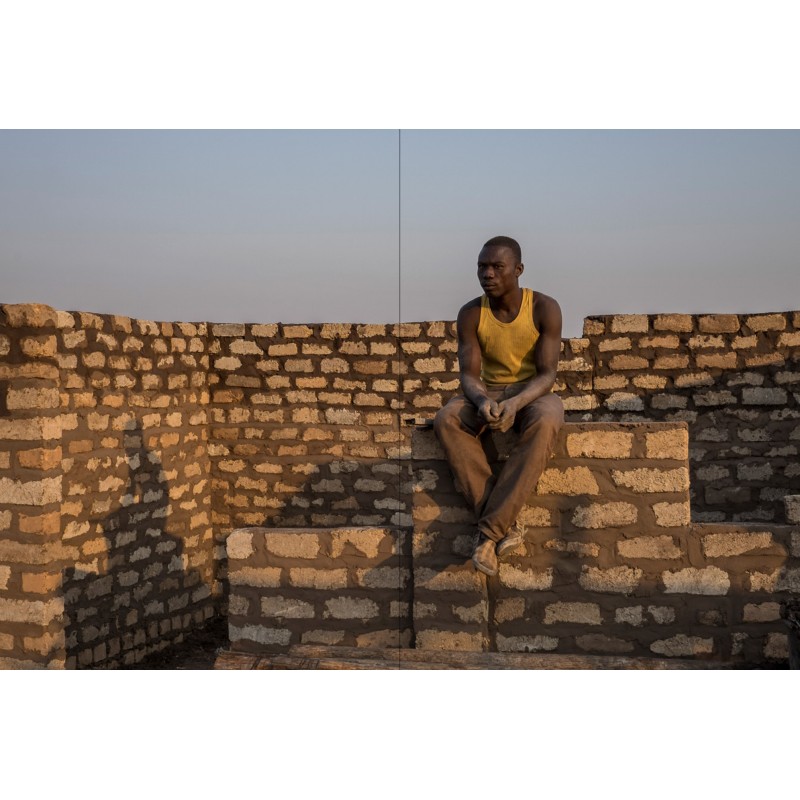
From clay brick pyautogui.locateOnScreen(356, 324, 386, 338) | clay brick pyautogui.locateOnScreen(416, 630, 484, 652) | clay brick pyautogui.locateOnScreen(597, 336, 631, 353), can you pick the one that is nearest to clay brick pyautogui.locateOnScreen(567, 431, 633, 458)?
clay brick pyautogui.locateOnScreen(416, 630, 484, 652)

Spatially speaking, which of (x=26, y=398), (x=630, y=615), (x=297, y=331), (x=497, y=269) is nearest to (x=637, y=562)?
(x=630, y=615)


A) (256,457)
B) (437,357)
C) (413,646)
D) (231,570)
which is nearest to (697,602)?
(413,646)

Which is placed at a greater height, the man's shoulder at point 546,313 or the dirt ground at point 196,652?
the man's shoulder at point 546,313

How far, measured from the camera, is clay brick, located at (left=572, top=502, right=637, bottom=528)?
4.67m

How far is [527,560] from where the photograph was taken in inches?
→ 186

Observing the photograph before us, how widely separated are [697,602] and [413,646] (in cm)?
156

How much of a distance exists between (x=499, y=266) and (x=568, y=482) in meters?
1.20

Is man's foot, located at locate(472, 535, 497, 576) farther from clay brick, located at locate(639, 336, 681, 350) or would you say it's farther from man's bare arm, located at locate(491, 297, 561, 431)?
clay brick, located at locate(639, 336, 681, 350)

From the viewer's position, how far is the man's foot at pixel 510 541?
14.5ft

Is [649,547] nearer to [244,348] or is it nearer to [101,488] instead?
[101,488]

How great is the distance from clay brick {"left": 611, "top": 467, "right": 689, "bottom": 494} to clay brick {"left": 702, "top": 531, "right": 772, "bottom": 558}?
311 mm

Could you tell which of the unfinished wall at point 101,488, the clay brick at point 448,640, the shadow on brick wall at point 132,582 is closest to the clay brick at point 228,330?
the unfinished wall at point 101,488

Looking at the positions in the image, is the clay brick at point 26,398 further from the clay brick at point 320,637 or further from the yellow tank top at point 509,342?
the yellow tank top at point 509,342

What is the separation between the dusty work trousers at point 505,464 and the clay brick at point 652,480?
0.49m
